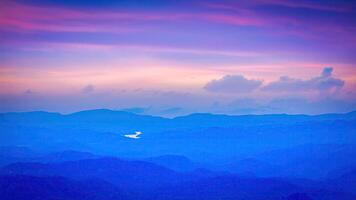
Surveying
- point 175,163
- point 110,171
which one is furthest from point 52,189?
point 175,163

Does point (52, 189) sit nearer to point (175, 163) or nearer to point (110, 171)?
point (110, 171)

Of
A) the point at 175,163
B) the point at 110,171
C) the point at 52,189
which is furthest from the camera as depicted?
the point at 175,163

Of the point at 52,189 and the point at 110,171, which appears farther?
the point at 110,171

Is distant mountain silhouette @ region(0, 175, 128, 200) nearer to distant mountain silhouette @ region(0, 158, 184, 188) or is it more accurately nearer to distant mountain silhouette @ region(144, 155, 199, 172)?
distant mountain silhouette @ region(0, 158, 184, 188)

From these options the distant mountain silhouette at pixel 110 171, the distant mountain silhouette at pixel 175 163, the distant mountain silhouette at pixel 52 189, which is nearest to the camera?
the distant mountain silhouette at pixel 52 189

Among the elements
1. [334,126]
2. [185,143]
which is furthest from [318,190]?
[334,126]

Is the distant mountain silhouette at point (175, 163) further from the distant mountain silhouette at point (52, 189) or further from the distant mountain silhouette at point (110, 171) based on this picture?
the distant mountain silhouette at point (52, 189)

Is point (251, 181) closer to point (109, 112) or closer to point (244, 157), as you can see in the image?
point (244, 157)

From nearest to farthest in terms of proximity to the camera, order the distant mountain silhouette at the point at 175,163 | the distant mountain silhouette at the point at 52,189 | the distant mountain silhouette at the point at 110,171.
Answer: the distant mountain silhouette at the point at 52,189, the distant mountain silhouette at the point at 110,171, the distant mountain silhouette at the point at 175,163

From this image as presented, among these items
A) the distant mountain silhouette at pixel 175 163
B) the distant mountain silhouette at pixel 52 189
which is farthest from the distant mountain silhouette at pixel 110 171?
the distant mountain silhouette at pixel 175 163

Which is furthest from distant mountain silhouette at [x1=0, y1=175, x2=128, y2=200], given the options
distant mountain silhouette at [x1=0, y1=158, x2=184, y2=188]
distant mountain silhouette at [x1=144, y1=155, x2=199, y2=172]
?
distant mountain silhouette at [x1=144, y1=155, x2=199, y2=172]

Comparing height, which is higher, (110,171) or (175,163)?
(175,163)
